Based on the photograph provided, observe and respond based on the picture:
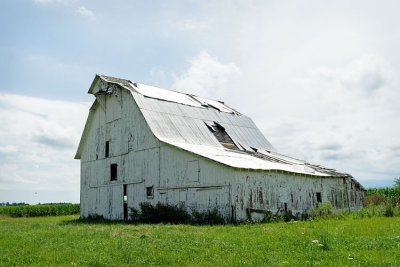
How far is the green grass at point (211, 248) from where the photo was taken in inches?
330

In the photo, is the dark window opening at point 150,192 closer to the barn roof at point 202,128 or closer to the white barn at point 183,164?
the white barn at point 183,164

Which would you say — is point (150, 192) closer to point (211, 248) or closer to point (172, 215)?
point (172, 215)

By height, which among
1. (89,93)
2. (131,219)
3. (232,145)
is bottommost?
(131,219)

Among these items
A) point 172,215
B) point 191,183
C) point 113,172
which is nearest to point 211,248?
point 191,183

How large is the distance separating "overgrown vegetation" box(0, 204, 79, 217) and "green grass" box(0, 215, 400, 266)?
29.8 m

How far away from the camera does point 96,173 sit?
2533 cm

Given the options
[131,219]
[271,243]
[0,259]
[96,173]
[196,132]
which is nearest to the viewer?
[0,259]

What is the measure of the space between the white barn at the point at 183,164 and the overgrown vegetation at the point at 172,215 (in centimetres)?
31

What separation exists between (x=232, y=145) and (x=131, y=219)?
7.75 m

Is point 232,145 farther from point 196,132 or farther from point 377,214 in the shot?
point 377,214

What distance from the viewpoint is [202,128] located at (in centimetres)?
2389

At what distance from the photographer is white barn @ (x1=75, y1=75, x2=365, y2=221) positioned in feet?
55.2

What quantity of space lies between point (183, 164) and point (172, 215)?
7.92ft

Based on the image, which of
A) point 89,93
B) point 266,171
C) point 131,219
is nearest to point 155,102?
point 89,93
